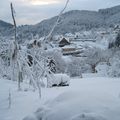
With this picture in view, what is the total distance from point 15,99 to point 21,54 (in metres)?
1.80

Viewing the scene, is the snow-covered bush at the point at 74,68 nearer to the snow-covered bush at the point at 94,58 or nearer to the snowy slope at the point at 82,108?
the snow-covered bush at the point at 94,58

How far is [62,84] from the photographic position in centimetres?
1422

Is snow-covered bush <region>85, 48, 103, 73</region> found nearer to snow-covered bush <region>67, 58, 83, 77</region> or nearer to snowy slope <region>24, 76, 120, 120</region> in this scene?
snow-covered bush <region>67, 58, 83, 77</region>

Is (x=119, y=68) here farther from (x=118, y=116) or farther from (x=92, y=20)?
(x=92, y=20)

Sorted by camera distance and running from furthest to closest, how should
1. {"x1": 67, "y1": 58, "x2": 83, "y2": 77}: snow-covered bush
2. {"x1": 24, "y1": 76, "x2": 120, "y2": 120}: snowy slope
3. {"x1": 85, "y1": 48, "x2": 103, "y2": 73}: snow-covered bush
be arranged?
{"x1": 85, "y1": 48, "x2": 103, "y2": 73}: snow-covered bush
{"x1": 67, "y1": 58, "x2": 83, "y2": 77}: snow-covered bush
{"x1": 24, "y1": 76, "x2": 120, "y2": 120}: snowy slope

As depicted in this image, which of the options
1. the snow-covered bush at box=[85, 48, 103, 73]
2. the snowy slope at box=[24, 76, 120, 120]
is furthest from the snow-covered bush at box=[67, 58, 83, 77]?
the snowy slope at box=[24, 76, 120, 120]

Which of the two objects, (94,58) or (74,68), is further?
(94,58)

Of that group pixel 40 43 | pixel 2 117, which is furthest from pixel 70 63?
pixel 2 117

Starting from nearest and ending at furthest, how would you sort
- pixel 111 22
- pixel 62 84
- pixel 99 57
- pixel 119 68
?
pixel 62 84 → pixel 119 68 → pixel 99 57 → pixel 111 22

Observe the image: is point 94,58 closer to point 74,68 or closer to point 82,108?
point 74,68

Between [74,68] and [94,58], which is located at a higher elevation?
[94,58]

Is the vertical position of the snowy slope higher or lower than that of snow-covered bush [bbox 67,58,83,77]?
higher

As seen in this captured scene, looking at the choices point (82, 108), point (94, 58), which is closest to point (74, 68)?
point (94, 58)

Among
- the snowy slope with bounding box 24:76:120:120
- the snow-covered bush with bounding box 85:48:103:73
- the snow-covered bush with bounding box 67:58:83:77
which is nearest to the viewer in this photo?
the snowy slope with bounding box 24:76:120:120
